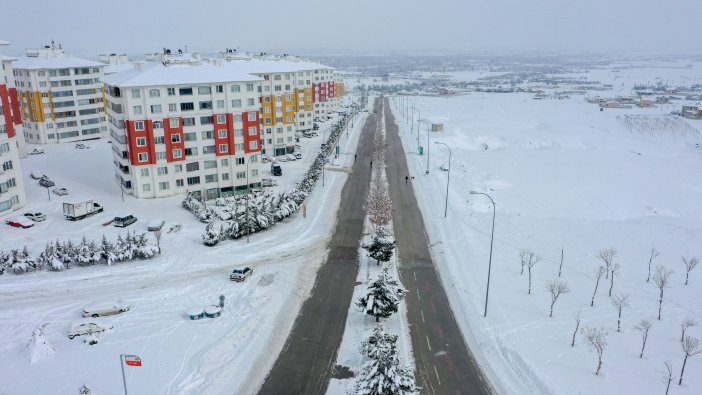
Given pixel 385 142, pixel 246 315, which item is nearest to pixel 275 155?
pixel 385 142

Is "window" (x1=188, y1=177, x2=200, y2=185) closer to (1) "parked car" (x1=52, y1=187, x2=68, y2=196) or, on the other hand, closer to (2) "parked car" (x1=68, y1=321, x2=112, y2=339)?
(1) "parked car" (x1=52, y1=187, x2=68, y2=196)

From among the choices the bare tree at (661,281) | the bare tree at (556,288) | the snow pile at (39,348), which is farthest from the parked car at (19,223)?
the bare tree at (661,281)

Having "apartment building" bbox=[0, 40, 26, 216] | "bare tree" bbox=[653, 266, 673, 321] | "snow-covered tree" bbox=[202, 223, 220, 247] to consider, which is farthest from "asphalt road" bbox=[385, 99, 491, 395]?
"apartment building" bbox=[0, 40, 26, 216]

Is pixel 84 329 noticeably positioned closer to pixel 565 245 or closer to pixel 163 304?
pixel 163 304

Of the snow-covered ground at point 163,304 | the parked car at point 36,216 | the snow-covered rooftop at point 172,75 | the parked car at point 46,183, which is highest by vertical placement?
the snow-covered rooftop at point 172,75

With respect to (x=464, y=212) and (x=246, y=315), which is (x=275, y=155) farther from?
(x=246, y=315)

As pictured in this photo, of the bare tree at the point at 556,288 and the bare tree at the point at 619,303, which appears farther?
the bare tree at the point at 556,288

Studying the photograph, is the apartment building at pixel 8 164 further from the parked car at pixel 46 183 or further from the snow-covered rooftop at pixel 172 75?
the snow-covered rooftop at pixel 172 75
